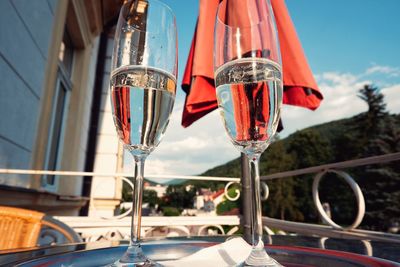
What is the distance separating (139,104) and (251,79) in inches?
6.7

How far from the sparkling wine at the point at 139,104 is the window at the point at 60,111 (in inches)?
114

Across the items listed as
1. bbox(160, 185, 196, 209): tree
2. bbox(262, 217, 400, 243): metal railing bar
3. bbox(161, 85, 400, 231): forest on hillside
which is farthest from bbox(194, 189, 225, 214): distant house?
bbox(161, 85, 400, 231): forest on hillside

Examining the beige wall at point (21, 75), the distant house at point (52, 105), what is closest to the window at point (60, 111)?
the distant house at point (52, 105)

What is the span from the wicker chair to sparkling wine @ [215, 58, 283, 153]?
705 mm

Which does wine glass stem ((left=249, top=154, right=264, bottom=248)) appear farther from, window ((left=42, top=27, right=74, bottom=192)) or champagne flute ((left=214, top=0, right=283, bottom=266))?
window ((left=42, top=27, right=74, bottom=192))

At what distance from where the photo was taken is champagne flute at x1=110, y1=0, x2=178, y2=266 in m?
0.39

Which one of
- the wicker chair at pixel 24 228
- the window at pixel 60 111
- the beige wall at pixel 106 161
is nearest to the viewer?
the wicker chair at pixel 24 228

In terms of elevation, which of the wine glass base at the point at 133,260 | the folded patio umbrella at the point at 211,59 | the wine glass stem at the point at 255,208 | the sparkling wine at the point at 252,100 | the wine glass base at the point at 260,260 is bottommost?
the wine glass base at the point at 133,260

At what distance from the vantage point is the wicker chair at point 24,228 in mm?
813

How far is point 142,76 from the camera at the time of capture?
40cm

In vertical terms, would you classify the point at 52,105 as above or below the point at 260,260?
above

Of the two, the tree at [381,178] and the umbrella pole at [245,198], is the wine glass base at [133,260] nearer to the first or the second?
the umbrella pole at [245,198]

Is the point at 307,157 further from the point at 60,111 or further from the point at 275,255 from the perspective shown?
the point at 275,255

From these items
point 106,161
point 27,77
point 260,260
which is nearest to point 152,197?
point 106,161
